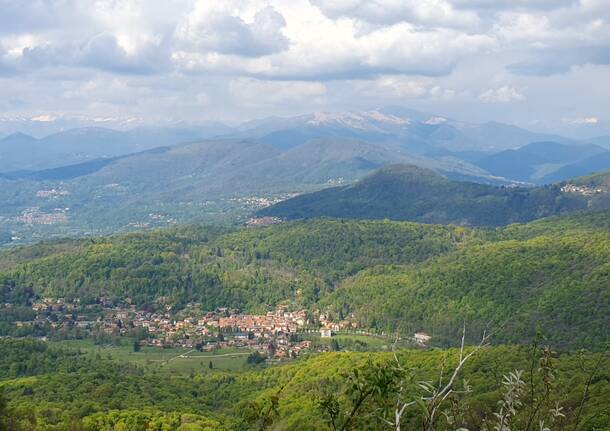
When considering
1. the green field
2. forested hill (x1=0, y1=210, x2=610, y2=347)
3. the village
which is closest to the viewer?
the green field

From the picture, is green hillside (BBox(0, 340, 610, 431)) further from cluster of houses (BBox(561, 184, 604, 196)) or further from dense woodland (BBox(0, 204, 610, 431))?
cluster of houses (BBox(561, 184, 604, 196))

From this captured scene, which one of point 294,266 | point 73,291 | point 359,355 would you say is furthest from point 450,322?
point 73,291

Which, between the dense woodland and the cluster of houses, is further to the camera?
the cluster of houses

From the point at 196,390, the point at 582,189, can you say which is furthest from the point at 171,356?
the point at 582,189

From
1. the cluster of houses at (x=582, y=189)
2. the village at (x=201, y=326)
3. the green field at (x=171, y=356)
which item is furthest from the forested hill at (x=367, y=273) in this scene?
the cluster of houses at (x=582, y=189)

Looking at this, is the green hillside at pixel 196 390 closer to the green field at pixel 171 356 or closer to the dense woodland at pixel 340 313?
the dense woodland at pixel 340 313

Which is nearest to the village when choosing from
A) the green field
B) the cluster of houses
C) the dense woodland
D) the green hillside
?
the green field

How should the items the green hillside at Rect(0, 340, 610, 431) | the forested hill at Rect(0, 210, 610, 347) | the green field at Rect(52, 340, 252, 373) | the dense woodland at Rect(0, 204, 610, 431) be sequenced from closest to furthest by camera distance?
1. the dense woodland at Rect(0, 204, 610, 431)
2. the green hillside at Rect(0, 340, 610, 431)
3. the green field at Rect(52, 340, 252, 373)
4. the forested hill at Rect(0, 210, 610, 347)

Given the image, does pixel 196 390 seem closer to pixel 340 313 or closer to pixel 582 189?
pixel 340 313
